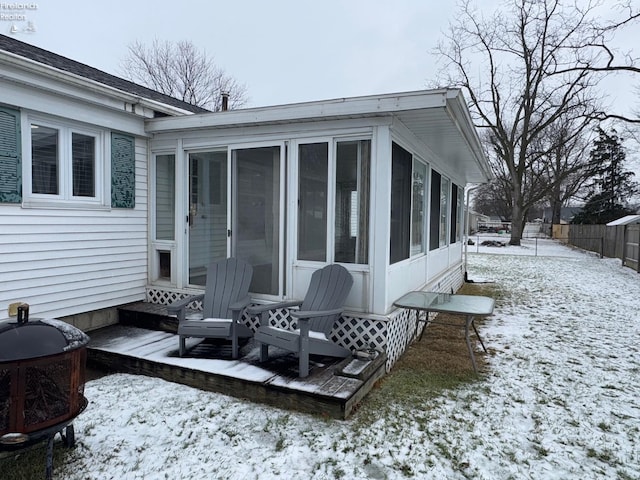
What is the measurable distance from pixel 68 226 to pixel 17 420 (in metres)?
2.56

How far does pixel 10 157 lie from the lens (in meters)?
3.56

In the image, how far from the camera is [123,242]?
4.70m

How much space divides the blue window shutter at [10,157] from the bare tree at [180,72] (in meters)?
18.7

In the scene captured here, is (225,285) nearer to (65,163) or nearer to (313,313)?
(313,313)

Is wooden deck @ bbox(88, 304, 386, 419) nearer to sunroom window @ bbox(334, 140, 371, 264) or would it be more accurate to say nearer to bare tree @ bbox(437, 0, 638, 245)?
sunroom window @ bbox(334, 140, 371, 264)

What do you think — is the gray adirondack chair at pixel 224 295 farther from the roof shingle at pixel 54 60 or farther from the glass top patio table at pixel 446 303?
the roof shingle at pixel 54 60

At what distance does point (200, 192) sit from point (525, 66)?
20.6 m

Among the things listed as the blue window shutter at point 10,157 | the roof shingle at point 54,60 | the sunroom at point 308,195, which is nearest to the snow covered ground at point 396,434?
the sunroom at point 308,195

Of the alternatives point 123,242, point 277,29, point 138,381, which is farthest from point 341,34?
point 138,381

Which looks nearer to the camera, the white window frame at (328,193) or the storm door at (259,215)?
the white window frame at (328,193)

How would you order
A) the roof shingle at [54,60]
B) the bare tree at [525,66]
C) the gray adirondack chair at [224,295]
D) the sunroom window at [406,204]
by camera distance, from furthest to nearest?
the bare tree at [525,66] < the sunroom window at [406,204] < the roof shingle at [54,60] < the gray adirondack chair at [224,295]

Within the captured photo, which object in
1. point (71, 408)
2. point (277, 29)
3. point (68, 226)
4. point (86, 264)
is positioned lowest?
point (71, 408)

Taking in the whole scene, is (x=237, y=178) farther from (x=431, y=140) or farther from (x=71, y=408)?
(x=71, y=408)

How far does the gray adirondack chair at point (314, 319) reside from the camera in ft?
10.6
